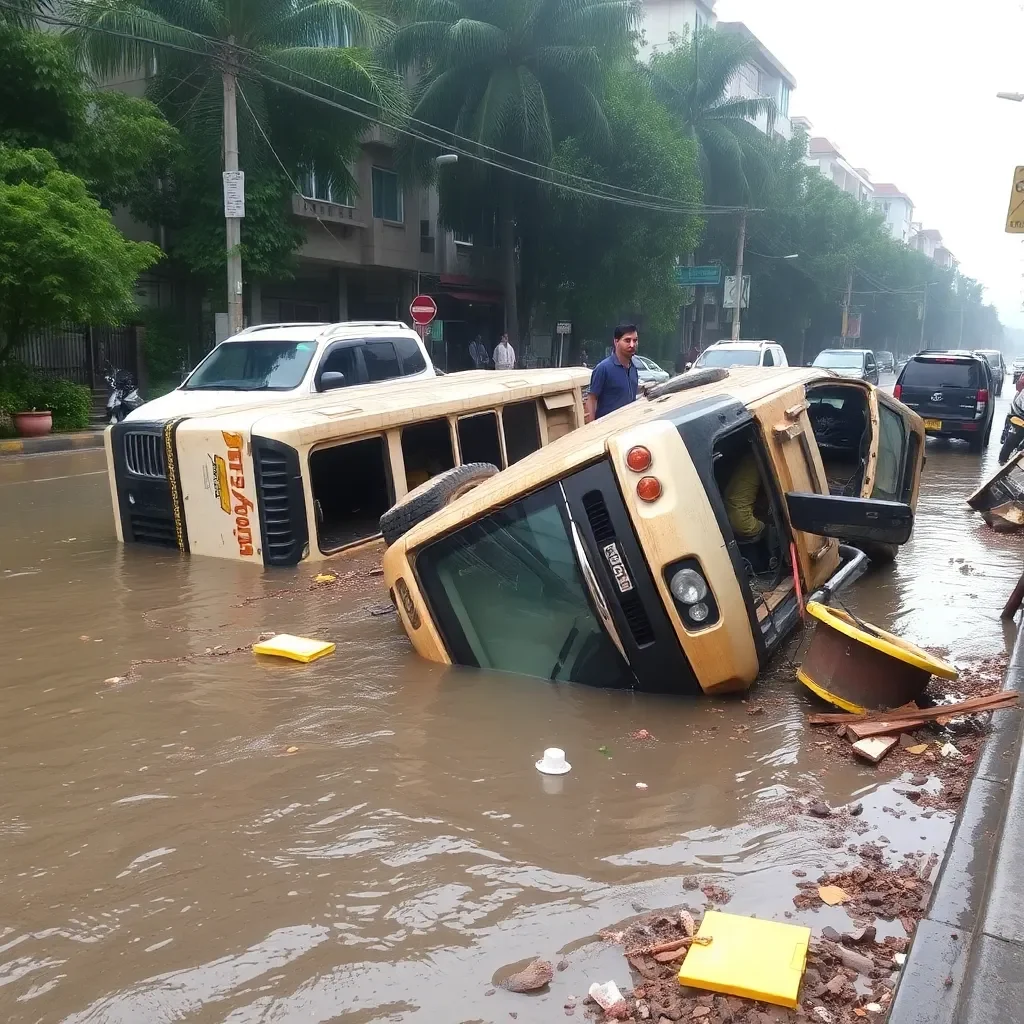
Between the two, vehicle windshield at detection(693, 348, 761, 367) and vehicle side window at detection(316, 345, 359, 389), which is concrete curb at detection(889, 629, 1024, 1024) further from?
vehicle windshield at detection(693, 348, 761, 367)

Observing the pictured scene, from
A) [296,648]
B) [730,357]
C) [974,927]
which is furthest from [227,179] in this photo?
[974,927]

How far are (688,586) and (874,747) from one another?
42.5 inches

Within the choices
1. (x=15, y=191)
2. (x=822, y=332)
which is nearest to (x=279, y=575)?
(x=15, y=191)

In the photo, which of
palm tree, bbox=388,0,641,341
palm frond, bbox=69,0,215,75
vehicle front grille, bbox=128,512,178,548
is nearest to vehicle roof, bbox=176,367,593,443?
vehicle front grille, bbox=128,512,178,548

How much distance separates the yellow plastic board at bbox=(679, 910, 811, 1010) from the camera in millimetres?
2738

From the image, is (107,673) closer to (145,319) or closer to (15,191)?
(15,191)

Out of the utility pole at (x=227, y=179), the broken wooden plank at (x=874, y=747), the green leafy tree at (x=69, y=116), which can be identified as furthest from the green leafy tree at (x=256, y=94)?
the broken wooden plank at (x=874, y=747)

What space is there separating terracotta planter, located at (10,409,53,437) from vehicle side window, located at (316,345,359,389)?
33.6ft

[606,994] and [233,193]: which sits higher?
[233,193]

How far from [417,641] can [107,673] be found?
5.78 ft

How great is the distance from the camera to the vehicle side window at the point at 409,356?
37.0ft

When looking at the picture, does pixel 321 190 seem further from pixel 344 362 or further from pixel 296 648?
pixel 296 648

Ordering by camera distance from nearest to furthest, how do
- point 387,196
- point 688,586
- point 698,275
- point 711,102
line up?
point 688,586
point 387,196
point 698,275
point 711,102

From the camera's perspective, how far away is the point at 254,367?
10102 millimetres
